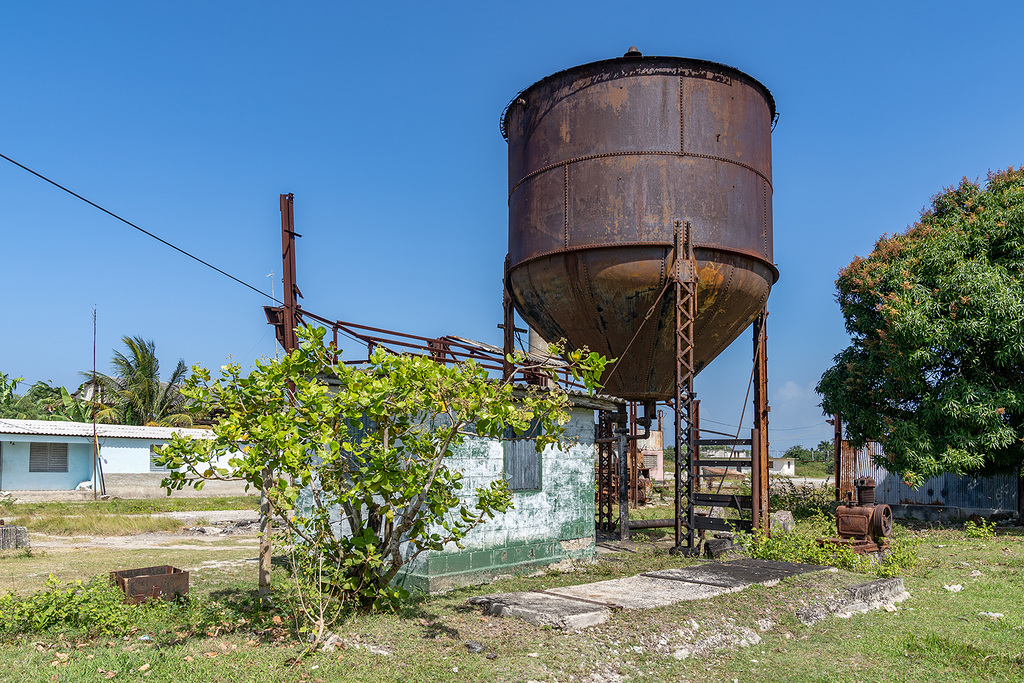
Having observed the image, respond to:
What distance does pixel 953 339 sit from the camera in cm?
1556

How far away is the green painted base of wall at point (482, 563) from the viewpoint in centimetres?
884

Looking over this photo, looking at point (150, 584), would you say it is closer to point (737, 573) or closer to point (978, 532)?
point (737, 573)

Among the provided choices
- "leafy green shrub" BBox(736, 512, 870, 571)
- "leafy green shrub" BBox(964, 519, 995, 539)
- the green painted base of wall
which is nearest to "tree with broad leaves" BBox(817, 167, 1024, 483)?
"leafy green shrub" BBox(964, 519, 995, 539)

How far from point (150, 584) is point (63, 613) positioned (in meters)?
0.90

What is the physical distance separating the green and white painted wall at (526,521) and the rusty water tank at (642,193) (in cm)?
195

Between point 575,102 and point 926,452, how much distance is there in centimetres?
1105

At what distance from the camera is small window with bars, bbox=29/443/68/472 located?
83.8ft

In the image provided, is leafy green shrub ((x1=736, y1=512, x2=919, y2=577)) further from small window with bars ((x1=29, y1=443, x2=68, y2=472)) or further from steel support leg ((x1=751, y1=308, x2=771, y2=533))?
small window with bars ((x1=29, y1=443, x2=68, y2=472))

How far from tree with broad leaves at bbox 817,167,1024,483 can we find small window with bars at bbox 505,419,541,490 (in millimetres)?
9827

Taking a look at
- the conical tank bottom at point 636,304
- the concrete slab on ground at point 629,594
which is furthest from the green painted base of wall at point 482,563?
the conical tank bottom at point 636,304

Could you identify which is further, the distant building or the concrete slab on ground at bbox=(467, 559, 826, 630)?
the distant building

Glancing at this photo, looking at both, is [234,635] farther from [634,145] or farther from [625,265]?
Result: [634,145]

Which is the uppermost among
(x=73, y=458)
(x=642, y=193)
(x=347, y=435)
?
(x=642, y=193)

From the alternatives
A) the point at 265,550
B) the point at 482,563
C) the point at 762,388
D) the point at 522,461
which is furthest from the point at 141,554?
the point at 762,388
